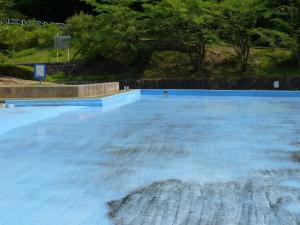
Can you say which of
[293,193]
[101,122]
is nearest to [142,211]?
[293,193]

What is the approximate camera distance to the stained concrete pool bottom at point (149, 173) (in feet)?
13.9

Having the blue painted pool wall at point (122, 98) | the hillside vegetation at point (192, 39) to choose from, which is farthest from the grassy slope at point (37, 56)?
the blue painted pool wall at point (122, 98)

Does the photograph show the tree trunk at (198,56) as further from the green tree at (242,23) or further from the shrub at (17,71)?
the shrub at (17,71)

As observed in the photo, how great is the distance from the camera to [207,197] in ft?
15.6

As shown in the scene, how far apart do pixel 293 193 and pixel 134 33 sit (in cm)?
2023

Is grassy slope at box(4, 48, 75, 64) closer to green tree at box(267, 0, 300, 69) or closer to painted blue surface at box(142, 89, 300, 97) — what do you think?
painted blue surface at box(142, 89, 300, 97)

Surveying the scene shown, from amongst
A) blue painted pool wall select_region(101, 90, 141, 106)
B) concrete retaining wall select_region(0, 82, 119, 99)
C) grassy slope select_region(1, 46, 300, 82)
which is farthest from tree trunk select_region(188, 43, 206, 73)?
concrete retaining wall select_region(0, 82, 119, 99)

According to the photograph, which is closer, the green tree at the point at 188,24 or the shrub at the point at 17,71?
the shrub at the point at 17,71

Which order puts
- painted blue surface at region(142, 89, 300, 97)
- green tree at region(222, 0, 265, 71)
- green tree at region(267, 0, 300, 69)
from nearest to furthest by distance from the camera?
painted blue surface at region(142, 89, 300, 97) < green tree at region(267, 0, 300, 69) < green tree at region(222, 0, 265, 71)

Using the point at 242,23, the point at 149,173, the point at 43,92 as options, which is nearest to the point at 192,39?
the point at 242,23

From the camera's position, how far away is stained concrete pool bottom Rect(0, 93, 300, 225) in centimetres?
422

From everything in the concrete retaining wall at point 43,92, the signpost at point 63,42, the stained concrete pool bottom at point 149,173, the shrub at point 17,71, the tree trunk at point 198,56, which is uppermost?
the signpost at point 63,42

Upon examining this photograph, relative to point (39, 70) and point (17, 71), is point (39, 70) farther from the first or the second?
point (17, 71)

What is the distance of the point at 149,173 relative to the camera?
581cm
